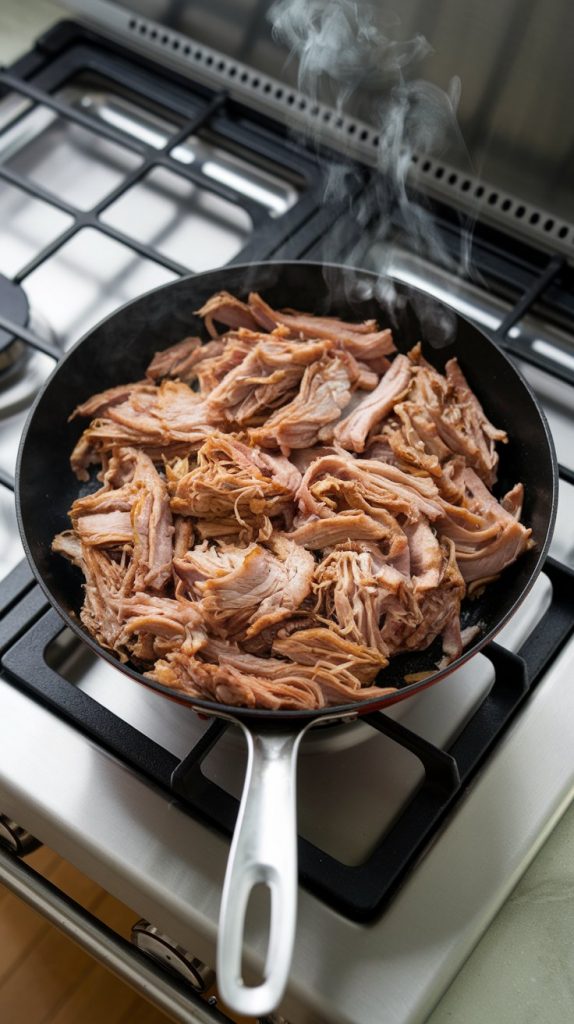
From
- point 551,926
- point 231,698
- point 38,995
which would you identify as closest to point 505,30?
point 231,698

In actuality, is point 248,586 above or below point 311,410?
below

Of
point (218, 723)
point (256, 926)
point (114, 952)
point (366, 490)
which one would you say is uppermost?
point (366, 490)

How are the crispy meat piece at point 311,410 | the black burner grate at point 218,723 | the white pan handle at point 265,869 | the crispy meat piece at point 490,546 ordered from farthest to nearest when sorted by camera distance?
the crispy meat piece at point 311,410 → the crispy meat piece at point 490,546 → the black burner grate at point 218,723 → the white pan handle at point 265,869

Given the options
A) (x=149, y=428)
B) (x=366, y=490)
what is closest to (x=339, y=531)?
(x=366, y=490)

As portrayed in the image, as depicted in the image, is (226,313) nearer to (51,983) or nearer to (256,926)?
(256,926)

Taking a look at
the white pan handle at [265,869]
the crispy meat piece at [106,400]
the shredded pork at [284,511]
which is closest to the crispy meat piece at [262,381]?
the shredded pork at [284,511]

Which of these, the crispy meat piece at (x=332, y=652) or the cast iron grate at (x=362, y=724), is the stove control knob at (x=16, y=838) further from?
the crispy meat piece at (x=332, y=652)

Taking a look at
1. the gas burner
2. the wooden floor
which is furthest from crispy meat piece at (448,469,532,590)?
the wooden floor

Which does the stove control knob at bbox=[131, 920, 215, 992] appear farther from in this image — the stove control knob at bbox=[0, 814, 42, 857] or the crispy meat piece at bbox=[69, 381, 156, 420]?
the crispy meat piece at bbox=[69, 381, 156, 420]
